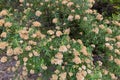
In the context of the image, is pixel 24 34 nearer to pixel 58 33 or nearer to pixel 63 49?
pixel 58 33

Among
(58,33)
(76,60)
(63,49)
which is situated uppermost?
(58,33)

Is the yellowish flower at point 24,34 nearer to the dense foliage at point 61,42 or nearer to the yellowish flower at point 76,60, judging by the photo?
the dense foliage at point 61,42

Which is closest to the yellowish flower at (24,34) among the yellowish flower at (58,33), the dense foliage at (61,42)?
the dense foliage at (61,42)

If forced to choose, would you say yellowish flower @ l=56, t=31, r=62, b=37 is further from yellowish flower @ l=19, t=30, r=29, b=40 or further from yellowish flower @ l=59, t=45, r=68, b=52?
yellowish flower @ l=19, t=30, r=29, b=40

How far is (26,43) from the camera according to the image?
3.58 metres

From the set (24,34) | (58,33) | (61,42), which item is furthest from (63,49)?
(24,34)

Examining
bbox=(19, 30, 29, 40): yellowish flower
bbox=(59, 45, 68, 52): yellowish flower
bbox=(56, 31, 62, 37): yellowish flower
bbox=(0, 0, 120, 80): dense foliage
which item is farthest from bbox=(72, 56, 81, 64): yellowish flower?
bbox=(19, 30, 29, 40): yellowish flower

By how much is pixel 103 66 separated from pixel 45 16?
125 centimetres

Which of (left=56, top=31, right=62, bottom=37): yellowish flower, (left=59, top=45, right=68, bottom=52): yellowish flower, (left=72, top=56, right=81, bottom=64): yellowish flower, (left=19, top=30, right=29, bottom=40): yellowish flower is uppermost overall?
(left=19, top=30, right=29, bottom=40): yellowish flower

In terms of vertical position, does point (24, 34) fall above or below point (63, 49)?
above

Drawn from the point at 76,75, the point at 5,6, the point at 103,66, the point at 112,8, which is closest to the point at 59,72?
the point at 76,75

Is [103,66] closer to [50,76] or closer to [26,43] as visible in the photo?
[50,76]

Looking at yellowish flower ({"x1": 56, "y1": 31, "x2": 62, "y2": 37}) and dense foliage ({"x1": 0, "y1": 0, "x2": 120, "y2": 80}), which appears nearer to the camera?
dense foliage ({"x1": 0, "y1": 0, "x2": 120, "y2": 80})

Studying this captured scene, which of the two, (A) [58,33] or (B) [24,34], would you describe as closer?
(B) [24,34]
